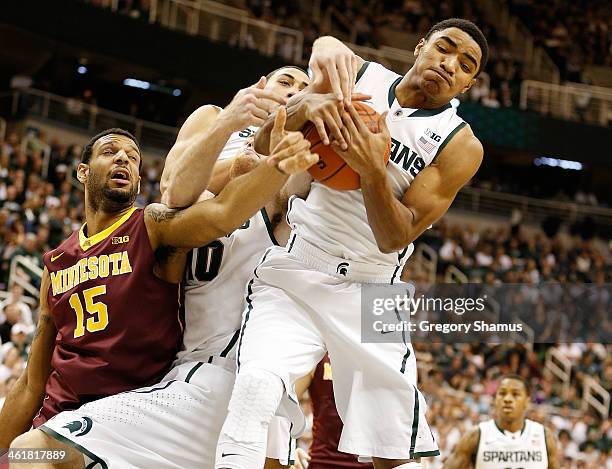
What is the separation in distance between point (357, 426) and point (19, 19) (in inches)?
570

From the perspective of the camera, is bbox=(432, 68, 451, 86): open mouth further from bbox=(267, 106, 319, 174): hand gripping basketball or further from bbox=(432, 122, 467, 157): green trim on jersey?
bbox=(267, 106, 319, 174): hand gripping basketball

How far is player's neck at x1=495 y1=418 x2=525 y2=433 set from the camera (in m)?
8.18

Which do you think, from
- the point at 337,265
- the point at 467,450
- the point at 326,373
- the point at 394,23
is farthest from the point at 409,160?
the point at 394,23

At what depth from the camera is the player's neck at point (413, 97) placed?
4.05 meters

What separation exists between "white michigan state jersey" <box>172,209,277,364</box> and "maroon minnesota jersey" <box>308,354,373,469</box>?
122 centimetres

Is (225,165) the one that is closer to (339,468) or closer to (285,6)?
(339,468)

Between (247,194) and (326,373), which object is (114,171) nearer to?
(247,194)

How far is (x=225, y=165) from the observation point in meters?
4.37

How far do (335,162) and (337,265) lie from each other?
42cm

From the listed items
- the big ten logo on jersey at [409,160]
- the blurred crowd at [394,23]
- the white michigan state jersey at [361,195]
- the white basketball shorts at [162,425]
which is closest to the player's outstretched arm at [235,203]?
the white michigan state jersey at [361,195]

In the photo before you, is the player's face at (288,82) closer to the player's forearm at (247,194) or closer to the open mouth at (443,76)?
the open mouth at (443,76)

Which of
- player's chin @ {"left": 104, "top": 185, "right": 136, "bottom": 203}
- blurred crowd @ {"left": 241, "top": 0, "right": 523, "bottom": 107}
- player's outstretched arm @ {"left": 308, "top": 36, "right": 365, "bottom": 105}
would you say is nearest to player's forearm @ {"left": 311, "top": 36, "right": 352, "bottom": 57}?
player's outstretched arm @ {"left": 308, "top": 36, "right": 365, "bottom": 105}

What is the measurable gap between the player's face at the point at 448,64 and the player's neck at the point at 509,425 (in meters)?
4.77

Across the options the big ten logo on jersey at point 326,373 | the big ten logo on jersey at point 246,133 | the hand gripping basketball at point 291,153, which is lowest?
the big ten logo on jersey at point 326,373
